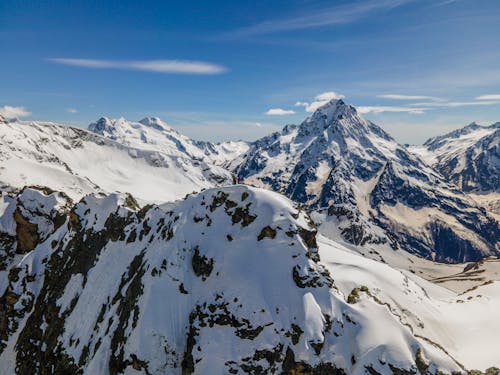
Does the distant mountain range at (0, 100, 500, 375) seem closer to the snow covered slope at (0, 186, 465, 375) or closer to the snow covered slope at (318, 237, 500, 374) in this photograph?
the snow covered slope at (0, 186, 465, 375)

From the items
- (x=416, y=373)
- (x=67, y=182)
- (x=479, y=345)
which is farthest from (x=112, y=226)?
(x=67, y=182)

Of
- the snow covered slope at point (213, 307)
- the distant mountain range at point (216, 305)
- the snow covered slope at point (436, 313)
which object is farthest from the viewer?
the snow covered slope at point (436, 313)

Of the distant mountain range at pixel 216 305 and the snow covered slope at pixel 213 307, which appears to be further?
the distant mountain range at pixel 216 305

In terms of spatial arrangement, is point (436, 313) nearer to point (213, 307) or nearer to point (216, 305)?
point (216, 305)

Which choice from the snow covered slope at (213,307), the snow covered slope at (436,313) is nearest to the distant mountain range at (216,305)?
the snow covered slope at (213,307)

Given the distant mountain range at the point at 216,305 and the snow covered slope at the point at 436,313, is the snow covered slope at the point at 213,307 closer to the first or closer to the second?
the distant mountain range at the point at 216,305

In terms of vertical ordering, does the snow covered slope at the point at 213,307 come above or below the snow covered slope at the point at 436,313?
above

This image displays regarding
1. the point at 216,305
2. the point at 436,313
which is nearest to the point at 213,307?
the point at 216,305

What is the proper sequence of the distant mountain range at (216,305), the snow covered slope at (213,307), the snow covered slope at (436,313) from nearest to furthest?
the snow covered slope at (213,307)
the distant mountain range at (216,305)
the snow covered slope at (436,313)

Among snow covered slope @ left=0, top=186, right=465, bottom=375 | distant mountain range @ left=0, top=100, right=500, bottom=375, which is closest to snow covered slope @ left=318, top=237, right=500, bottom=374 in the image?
distant mountain range @ left=0, top=100, right=500, bottom=375
